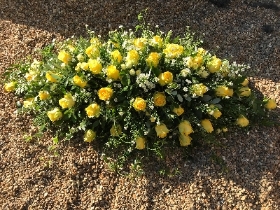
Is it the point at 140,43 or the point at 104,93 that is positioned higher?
the point at 140,43

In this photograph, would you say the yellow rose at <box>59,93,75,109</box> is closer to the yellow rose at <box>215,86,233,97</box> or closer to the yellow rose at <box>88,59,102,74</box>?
the yellow rose at <box>88,59,102,74</box>

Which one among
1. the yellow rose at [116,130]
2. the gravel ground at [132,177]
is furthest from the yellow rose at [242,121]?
the yellow rose at [116,130]

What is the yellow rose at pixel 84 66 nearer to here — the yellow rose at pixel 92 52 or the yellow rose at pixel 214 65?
the yellow rose at pixel 92 52

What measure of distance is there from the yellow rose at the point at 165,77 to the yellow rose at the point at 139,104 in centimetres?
22

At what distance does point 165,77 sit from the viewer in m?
3.43

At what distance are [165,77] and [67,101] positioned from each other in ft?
2.62

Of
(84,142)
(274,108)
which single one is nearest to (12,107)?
(84,142)

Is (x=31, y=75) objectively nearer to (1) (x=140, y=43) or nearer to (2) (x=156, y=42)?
(1) (x=140, y=43)

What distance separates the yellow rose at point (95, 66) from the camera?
135 inches

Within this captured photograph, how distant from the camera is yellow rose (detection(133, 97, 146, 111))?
338cm

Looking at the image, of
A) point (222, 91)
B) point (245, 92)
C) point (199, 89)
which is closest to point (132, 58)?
point (199, 89)

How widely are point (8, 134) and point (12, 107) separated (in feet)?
0.90

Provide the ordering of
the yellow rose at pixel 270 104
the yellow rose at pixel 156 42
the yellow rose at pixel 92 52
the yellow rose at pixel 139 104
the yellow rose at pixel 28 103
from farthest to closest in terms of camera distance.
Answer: the yellow rose at pixel 270 104 < the yellow rose at pixel 28 103 < the yellow rose at pixel 156 42 < the yellow rose at pixel 92 52 < the yellow rose at pixel 139 104

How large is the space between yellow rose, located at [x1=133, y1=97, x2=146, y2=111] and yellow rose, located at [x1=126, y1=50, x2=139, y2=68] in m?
0.28
